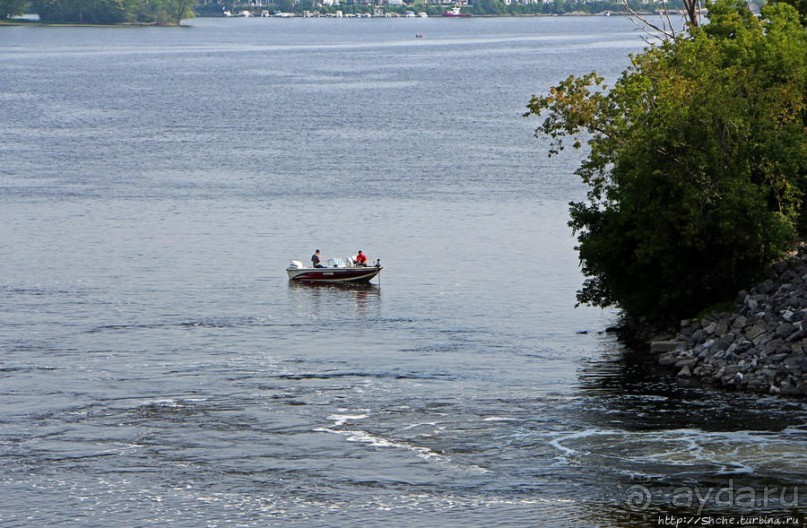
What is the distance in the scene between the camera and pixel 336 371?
52.2 metres

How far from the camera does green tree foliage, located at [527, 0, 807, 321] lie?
5234cm

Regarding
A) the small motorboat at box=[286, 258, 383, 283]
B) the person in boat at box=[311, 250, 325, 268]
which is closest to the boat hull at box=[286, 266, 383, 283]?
the small motorboat at box=[286, 258, 383, 283]

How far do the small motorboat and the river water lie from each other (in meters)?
Answer: 1.11

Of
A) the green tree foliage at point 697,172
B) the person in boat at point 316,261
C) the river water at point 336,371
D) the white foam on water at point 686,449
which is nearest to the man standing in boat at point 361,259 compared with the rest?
the river water at point 336,371

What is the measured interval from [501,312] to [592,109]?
10.9 m

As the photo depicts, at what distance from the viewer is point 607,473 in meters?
39.7

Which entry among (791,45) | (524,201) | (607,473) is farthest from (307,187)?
(607,473)

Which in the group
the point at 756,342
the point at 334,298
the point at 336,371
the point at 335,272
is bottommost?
the point at 334,298

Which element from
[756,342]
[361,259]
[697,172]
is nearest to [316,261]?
[361,259]

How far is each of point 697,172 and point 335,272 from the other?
24230mm

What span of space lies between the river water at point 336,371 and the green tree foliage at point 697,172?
3.95 m

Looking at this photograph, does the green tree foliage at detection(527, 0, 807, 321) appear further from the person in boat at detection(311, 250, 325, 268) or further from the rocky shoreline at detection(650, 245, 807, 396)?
the person in boat at detection(311, 250, 325, 268)

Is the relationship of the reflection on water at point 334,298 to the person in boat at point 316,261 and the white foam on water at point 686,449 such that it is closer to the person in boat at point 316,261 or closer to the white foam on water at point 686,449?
the person in boat at point 316,261

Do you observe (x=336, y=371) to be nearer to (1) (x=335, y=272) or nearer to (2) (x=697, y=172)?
(2) (x=697, y=172)
